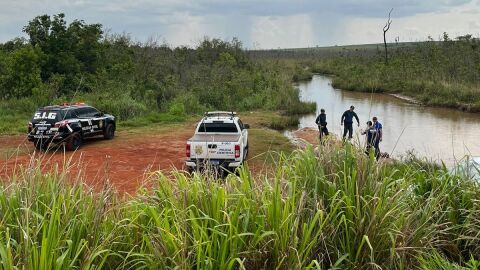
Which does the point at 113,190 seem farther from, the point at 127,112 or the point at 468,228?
the point at 127,112

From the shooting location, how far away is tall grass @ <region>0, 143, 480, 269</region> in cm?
374

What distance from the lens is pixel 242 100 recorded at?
107ft

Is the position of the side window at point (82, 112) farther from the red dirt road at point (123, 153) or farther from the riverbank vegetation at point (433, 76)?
the riverbank vegetation at point (433, 76)

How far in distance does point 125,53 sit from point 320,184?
34.0 metres

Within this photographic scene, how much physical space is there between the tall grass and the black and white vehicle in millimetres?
10666

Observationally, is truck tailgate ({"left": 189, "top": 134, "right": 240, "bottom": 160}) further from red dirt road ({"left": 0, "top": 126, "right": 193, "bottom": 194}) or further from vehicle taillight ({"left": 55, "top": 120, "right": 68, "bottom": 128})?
vehicle taillight ({"left": 55, "top": 120, "right": 68, "bottom": 128})

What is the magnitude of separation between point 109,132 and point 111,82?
10.7 meters

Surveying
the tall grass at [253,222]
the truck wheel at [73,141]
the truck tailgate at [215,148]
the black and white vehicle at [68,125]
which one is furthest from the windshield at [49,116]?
the tall grass at [253,222]

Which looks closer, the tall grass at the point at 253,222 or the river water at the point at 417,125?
the tall grass at the point at 253,222

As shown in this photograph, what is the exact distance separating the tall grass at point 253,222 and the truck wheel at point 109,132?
14.8 m

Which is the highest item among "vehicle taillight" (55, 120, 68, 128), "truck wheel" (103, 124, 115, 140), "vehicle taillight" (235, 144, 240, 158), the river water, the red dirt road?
"vehicle taillight" (55, 120, 68, 128)

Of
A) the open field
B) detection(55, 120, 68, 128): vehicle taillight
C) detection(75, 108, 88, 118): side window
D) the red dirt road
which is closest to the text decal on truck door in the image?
detection(55, 120, 68, 128): vehicle taillight

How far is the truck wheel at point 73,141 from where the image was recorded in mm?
16708

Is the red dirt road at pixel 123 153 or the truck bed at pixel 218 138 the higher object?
the truck bed at pixel 218 138
